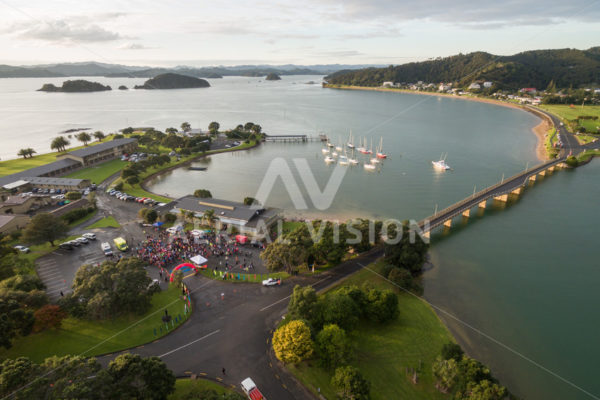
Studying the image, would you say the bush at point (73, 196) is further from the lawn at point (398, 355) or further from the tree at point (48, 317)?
the lawn at point (398, 355)

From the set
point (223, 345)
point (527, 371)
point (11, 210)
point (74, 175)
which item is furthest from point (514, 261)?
point (74, 175)

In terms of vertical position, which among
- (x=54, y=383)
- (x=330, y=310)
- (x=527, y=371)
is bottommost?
(x=527, y=371)

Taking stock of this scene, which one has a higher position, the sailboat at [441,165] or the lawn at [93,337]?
the sailboat at [441,165]

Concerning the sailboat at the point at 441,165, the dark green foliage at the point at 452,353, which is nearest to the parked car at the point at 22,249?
the dark green foliage at the point at 452,353

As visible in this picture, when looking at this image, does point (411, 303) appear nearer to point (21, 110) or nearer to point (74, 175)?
point (74, 175)

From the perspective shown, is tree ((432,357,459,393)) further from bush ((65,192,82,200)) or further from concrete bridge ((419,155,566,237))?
bush ((65,192,82,200))

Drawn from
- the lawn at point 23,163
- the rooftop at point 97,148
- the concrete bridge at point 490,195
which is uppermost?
the rooftop at point 97,148
